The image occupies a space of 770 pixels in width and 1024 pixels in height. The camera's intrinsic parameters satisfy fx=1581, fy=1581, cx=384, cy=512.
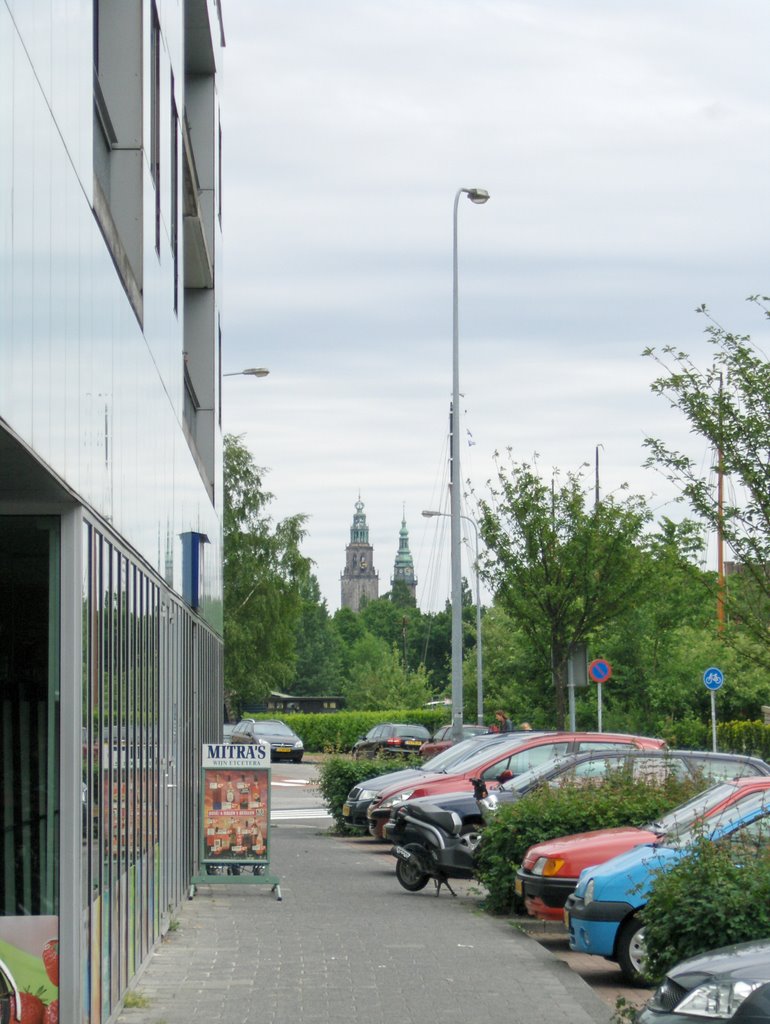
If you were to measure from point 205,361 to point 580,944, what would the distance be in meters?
10.9

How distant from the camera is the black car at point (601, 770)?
14.4m

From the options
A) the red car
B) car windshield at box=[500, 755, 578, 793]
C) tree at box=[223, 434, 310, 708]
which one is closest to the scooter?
car windshield at box=[500, 755, 578, 793]

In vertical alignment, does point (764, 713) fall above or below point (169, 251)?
below

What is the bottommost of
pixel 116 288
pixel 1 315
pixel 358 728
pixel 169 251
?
pixel 358 728

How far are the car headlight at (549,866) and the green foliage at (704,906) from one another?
3.58 metres

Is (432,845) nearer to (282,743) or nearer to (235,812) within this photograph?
(235,812)

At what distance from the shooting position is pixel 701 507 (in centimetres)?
1741

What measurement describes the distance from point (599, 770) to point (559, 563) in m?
15.4

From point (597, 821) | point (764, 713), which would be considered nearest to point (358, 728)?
point (764, 713)

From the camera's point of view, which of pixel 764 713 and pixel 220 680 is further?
pixel 764 713

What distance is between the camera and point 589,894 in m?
10.5

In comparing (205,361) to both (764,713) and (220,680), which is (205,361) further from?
(764,713)

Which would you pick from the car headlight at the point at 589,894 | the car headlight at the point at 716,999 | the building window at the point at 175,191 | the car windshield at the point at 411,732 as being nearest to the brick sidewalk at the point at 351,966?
the car headlight at the point at 589,894

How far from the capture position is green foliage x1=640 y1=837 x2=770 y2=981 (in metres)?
7.74
